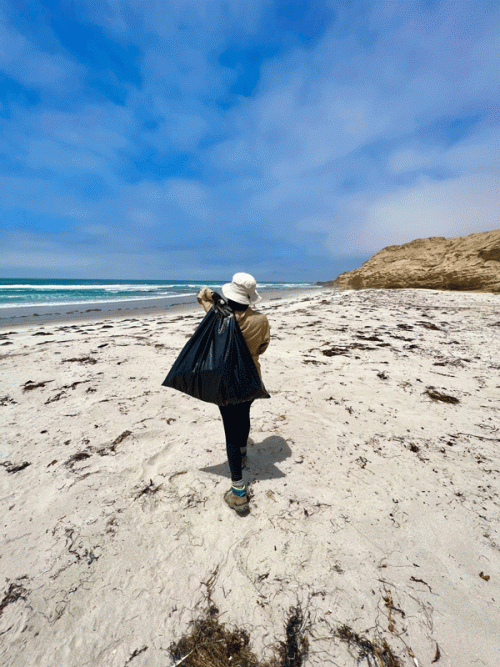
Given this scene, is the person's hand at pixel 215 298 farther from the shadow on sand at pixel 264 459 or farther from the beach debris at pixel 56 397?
the beach debris at pixel 56 397

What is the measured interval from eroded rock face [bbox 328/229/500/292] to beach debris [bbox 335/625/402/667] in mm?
20306

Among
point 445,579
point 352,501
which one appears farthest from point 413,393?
point 445,579

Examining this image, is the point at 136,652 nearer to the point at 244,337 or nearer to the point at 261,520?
the point at 261,520

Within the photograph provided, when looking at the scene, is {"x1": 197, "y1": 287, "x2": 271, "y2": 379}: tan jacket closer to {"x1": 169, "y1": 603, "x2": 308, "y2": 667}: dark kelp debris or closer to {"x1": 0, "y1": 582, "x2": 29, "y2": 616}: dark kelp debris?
{"x1": 169, "y1": 603, "x2": 308, "y2": 667}: dark kelp debris

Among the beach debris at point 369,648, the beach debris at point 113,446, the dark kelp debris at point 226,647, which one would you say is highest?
the beach debris at point 113,446

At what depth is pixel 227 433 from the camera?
7.07 feet

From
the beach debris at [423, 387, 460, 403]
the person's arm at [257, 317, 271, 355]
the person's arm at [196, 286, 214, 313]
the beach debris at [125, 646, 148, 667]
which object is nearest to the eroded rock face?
the beach debris at [423, 387, 460, 403]

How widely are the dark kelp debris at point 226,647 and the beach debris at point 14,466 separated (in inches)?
85.5

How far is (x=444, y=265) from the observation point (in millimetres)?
19219

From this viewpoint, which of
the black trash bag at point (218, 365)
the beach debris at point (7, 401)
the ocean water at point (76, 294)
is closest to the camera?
the black trash bag at point (218, 365)

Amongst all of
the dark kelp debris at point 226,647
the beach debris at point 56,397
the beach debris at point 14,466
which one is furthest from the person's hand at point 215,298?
the beach debris at point 56,397

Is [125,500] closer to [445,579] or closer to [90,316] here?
[445,579]

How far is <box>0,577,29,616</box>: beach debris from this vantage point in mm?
1565

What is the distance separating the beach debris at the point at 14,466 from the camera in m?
2.58
